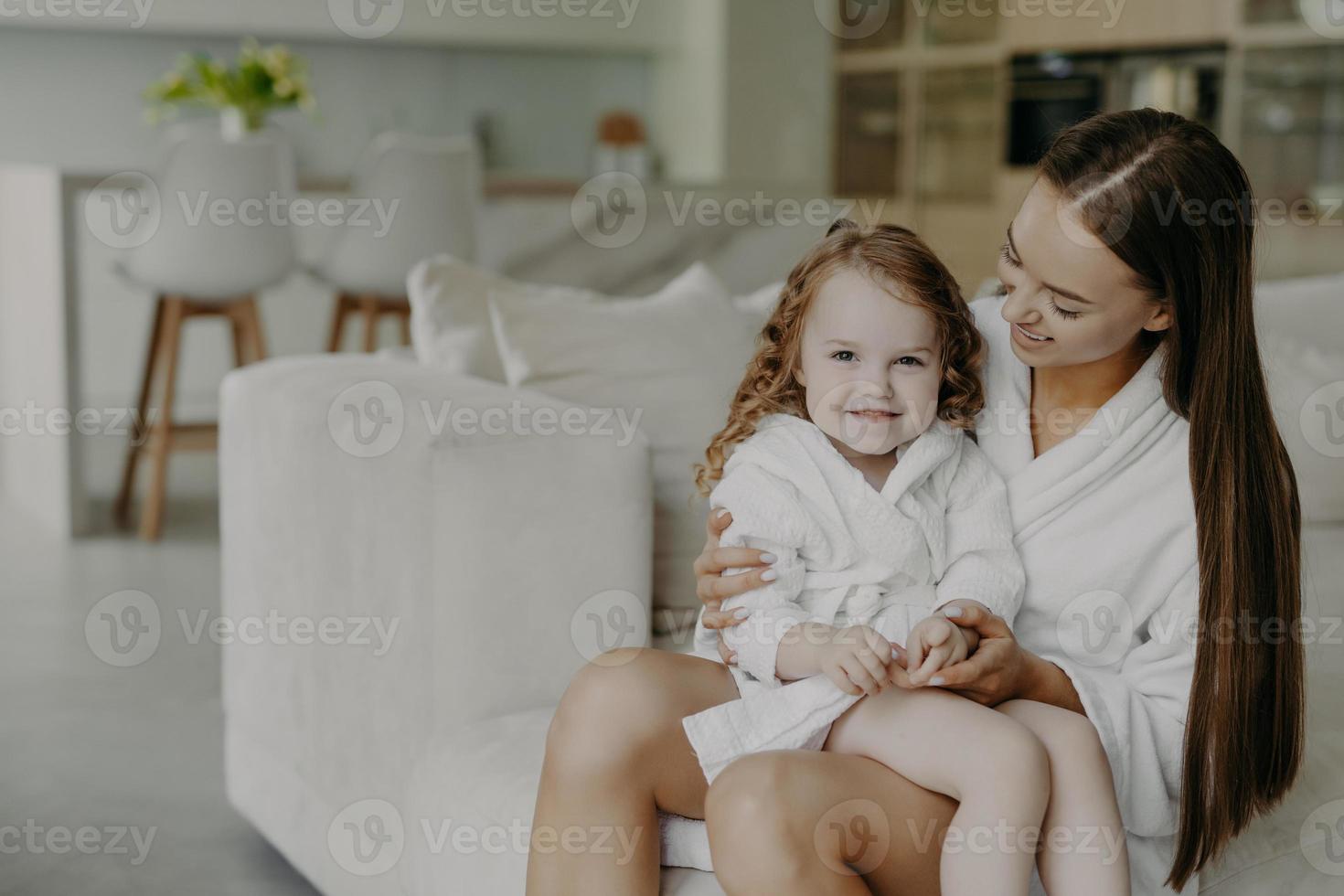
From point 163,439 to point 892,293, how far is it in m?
2.82

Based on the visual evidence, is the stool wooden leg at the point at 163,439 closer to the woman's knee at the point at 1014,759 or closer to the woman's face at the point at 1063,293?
the woman's face at the point at 1063,293

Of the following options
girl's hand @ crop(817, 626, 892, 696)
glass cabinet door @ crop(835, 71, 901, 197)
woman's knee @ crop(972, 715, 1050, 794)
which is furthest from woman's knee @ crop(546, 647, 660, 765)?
glass cabinet door @ crop(835, 71, 901, 197)

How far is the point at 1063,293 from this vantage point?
1.22 m

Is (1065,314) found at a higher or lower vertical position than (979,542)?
higher

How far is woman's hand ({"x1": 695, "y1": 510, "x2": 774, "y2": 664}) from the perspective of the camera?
1.22m

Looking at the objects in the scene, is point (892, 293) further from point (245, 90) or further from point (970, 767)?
point (245, 90)

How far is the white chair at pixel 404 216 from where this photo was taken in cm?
389

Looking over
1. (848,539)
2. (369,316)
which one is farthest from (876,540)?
(369,316)

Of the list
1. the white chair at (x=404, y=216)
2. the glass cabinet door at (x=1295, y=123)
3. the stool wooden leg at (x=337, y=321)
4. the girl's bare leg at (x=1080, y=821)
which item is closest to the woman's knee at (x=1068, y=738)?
the girl's bare leg at (x=1080, y=821)

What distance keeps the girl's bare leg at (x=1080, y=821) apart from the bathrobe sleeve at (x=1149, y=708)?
0.10 metres

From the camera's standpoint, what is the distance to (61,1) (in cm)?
541

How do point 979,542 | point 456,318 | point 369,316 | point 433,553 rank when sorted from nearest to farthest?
1. point 979,542
2. point 433,553
3. point 456,318
4. point 369,316

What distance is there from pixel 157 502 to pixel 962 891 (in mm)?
3006

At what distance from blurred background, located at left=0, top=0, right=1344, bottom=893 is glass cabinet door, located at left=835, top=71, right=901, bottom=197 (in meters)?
0.01
